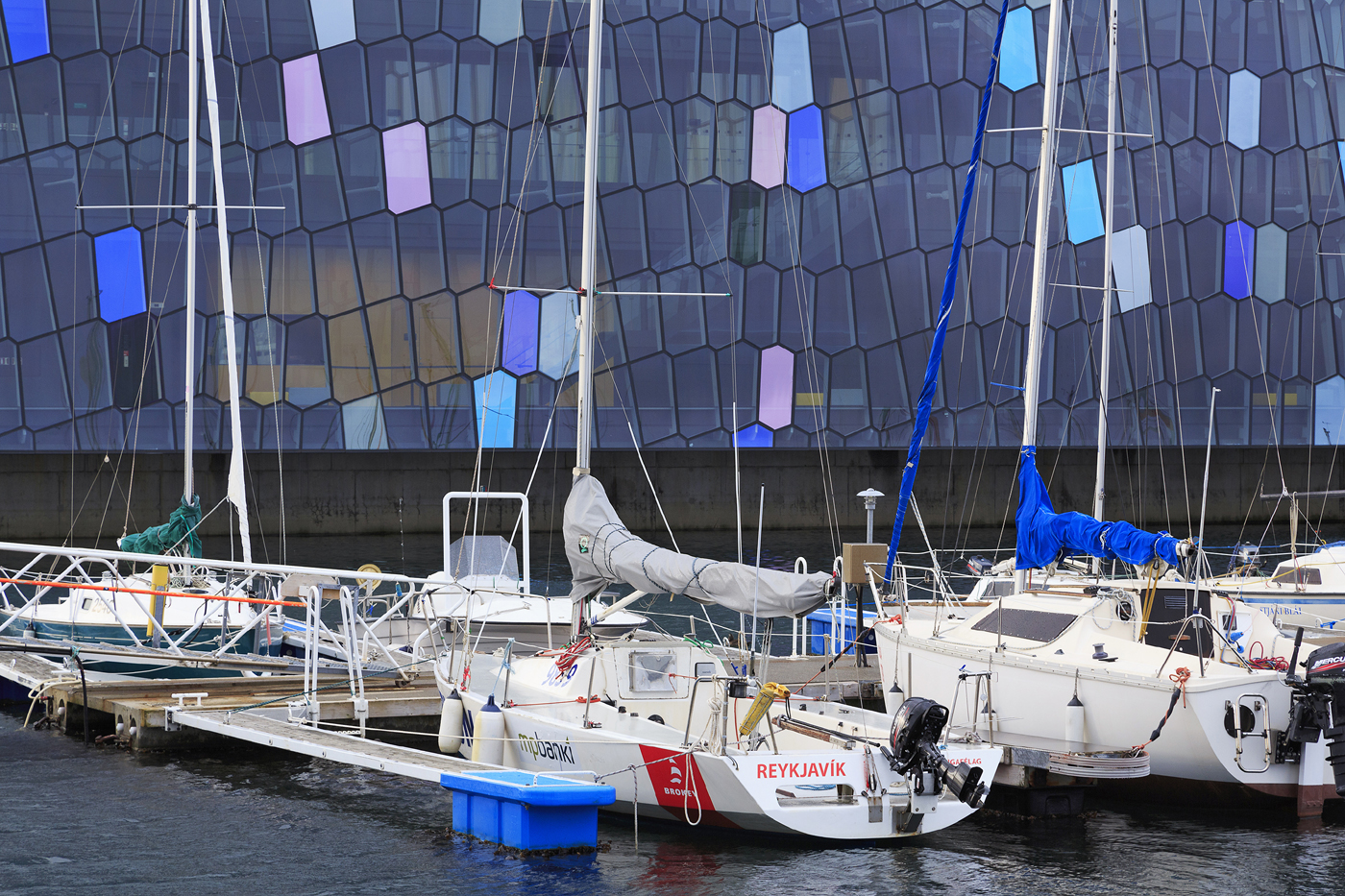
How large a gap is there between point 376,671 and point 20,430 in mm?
16475

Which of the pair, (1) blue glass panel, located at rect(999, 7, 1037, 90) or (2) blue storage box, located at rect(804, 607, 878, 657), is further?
(1) blue glass panel, located at rect(999, 7, 1037, 90)

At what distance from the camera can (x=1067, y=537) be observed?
45.4 feet

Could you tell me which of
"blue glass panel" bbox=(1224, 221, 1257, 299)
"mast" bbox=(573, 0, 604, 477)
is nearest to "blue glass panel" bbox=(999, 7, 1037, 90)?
"blue glass panel" bbox=(1224, 221, 1257, 299)

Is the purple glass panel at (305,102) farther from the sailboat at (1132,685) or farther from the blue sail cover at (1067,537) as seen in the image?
the sailboat at (1132,685)

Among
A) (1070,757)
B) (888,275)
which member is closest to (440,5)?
(888,275)

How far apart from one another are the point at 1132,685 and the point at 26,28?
1018 inches

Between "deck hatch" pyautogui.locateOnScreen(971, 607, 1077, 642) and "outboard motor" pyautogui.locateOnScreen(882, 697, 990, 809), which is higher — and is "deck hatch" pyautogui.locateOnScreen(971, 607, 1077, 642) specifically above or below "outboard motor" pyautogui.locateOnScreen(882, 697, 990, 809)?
above

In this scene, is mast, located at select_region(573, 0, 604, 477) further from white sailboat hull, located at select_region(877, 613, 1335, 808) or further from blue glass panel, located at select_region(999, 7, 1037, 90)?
blue glass panel, located at select_region(999, 7, 1037, 90)

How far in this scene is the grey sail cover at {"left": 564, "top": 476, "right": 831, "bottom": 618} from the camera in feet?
35.7

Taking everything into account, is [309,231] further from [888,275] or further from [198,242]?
[888,275]

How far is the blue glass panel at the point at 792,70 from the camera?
3231 centimetres

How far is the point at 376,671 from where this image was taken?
15.4 metres

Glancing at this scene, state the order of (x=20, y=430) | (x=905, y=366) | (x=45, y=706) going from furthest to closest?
(x=905, y=366) < (x=20, y=430) < (x=45, y=706)

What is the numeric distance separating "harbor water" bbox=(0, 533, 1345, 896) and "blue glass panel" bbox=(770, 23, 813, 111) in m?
23.0
